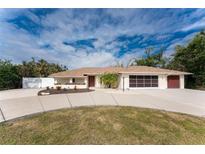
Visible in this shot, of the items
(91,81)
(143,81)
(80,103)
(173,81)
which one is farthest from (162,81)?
(80,103)

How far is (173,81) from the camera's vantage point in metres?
21.2

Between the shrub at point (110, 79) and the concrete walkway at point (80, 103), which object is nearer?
the concrete walkway at point (80, 103)

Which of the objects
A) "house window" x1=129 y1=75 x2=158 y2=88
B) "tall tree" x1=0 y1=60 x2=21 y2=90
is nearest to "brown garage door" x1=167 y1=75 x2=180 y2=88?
"house window" x1=129 y1=75 x2=158 y2=88

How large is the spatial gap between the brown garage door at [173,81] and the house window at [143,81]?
214cm

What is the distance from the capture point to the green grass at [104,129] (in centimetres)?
450

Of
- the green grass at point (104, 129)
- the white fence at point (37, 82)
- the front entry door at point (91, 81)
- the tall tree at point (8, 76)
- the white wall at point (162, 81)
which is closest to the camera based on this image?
the green grass at point (104, 129)

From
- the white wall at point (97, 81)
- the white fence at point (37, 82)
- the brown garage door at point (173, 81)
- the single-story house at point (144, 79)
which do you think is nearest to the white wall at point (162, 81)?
the single-story house at point (144, 79)

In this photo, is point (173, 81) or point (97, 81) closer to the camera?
point (173, 81)

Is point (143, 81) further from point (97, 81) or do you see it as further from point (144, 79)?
point (97, 81)

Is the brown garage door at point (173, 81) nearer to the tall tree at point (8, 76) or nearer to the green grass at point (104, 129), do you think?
the green grass at point (104, 129)

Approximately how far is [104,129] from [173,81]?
63.2ft
